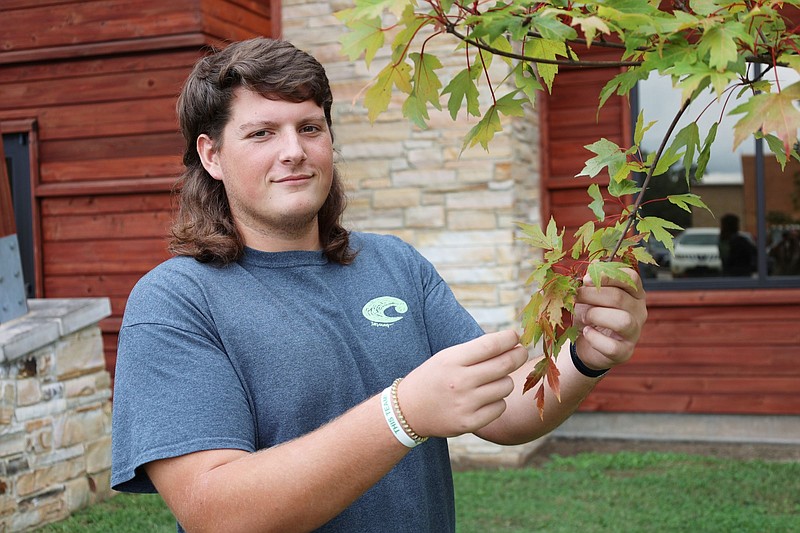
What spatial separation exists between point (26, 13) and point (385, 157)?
292 centimetres

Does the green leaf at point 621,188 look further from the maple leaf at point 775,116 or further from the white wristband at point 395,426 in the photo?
the white wristband at point 395,426

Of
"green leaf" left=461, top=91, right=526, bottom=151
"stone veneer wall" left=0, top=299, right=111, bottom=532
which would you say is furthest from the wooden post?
"green leaf" left=461, top=91, right=526, bottom=151

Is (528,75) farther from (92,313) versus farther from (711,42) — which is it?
(92,313)

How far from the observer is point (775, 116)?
46.1 inches

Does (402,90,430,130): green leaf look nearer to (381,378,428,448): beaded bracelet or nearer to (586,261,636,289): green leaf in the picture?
(586,261,636,289): green leaf

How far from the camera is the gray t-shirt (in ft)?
5.42

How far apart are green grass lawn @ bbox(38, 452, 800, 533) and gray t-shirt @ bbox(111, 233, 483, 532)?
9.95 feet

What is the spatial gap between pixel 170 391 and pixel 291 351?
295 mm

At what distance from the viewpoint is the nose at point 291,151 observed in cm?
191

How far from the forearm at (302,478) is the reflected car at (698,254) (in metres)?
5.73

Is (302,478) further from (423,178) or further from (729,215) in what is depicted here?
(729,215)

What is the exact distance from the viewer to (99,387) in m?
5.24

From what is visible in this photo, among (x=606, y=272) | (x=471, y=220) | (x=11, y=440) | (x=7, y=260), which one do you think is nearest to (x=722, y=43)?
(x=606, y=272)

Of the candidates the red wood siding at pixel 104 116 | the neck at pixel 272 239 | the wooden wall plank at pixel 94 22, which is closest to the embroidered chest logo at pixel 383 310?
the neck at pixel 272 239
